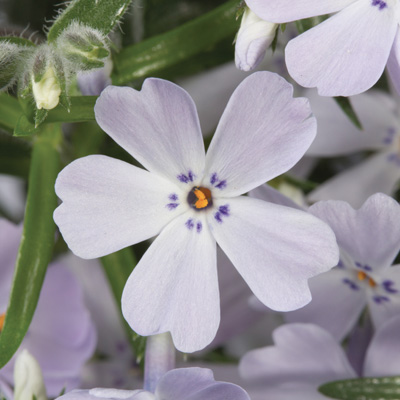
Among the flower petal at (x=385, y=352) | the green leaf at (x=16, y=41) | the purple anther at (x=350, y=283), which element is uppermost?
the green leaf at (x=16, y=41)

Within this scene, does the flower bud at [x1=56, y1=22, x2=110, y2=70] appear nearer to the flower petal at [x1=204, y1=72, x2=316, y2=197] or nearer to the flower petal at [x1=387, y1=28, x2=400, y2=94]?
the flower petal at [x1=204, y1=72, x2=316, y2=197]

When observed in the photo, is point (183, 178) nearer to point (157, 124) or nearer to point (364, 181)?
point (157, 124)

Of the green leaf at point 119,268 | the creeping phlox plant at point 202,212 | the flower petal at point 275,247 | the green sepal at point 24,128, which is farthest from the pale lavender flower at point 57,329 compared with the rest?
the flower petal at point 275,247

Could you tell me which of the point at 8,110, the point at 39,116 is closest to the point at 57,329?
the point at 8,110

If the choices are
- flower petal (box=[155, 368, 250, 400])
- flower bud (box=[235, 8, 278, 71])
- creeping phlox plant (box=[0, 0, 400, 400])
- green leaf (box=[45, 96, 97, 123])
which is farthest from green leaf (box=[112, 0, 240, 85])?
flower petal (box=[155, 368, 250, 400])

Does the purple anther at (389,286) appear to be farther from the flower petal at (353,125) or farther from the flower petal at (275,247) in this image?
the flower petal at (353,125)
